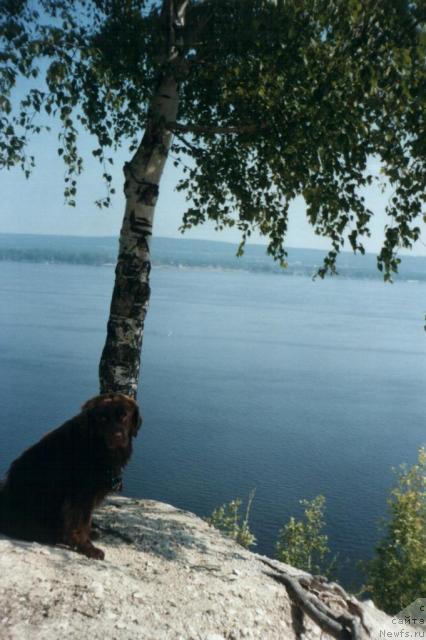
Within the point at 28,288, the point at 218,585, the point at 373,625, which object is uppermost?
the point at 218,585

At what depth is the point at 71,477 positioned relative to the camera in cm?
618

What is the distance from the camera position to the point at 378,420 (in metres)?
40.0

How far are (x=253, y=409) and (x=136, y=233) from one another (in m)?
33.4

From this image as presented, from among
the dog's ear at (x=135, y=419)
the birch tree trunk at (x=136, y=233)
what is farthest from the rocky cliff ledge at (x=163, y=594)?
the birch tree trunk at (x=136, y=233)

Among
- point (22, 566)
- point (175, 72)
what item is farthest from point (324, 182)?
point (22, 566)

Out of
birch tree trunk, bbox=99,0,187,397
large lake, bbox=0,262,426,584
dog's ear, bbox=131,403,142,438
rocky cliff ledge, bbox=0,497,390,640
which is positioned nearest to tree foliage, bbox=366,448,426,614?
rocky cliff ledge, bbox=0,497,390,640

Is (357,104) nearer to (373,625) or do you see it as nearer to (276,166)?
(276,166)

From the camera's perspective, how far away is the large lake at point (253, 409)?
89.3ft

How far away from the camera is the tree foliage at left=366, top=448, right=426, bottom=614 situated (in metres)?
10.3

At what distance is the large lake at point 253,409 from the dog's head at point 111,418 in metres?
15.9

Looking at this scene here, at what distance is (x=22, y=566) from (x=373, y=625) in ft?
12.2

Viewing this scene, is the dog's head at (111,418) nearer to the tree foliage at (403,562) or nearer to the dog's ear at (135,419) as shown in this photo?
the dog's ear at (135,419)

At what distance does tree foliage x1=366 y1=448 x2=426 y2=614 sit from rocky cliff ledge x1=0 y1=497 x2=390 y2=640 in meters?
3.08

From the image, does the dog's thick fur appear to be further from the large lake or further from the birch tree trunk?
the large lake
